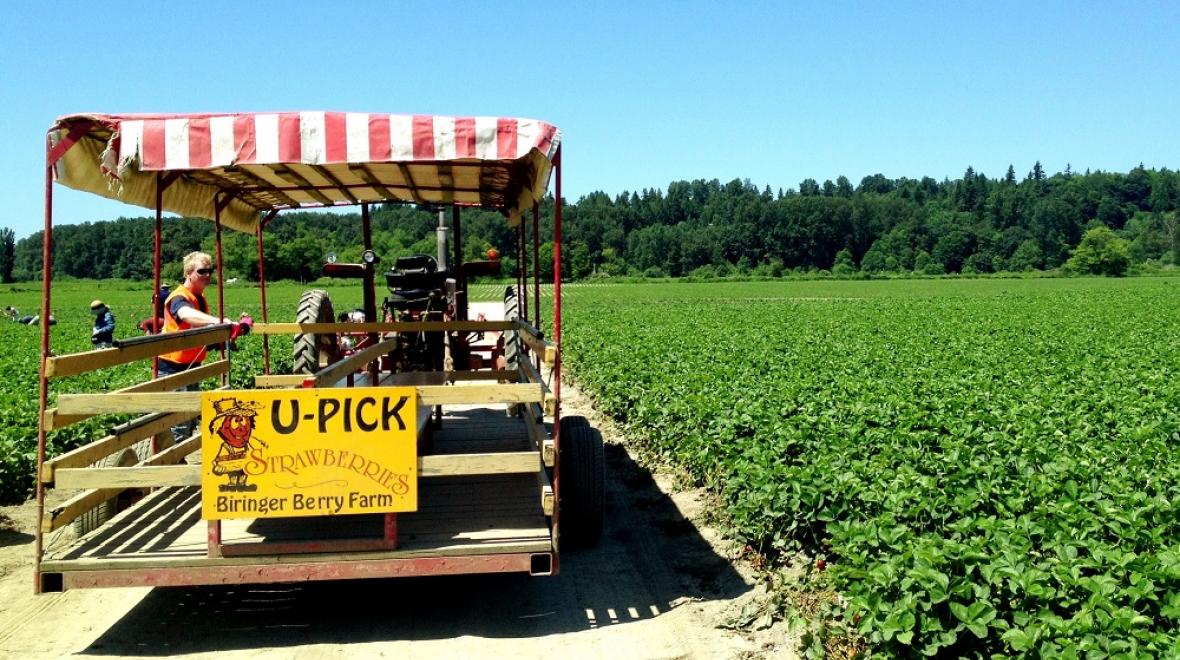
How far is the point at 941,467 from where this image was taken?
6.27 m

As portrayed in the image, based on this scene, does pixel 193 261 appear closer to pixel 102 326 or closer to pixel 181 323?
pixel 181 323

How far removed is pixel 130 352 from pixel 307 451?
60.3 inches

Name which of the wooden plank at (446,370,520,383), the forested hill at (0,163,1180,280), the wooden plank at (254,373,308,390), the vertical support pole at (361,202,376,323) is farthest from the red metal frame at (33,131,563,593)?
the forested hill at (0,163,1180,280)

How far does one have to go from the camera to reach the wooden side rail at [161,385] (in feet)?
17.0

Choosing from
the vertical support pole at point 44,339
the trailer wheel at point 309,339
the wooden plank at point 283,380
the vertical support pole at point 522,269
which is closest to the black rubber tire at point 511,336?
the vertical support pole at point 522,269

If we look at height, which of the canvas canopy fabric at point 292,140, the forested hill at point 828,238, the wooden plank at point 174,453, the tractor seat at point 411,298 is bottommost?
the wooden plank at point 174,453

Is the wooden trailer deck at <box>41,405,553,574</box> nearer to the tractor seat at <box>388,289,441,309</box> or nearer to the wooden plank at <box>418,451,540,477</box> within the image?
the wooden plank at <box>418,451,540,477</box>

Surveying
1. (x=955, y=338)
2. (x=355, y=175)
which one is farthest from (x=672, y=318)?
(x=355, y=175)

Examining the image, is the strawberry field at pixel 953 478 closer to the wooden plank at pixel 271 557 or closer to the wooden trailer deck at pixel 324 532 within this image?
the wooden trailer deck at pixel 324 532

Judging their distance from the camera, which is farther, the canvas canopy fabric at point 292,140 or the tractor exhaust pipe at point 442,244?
the tractor exhaust pipe at point 442,244

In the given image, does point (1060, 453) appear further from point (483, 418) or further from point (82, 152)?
point (82, 152)

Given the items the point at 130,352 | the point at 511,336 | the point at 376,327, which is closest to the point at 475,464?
the point at 130,352

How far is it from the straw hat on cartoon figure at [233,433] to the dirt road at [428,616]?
1000 mm

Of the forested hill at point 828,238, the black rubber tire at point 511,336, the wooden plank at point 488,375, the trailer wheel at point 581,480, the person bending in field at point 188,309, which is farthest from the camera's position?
the forested hill at point 828,238
